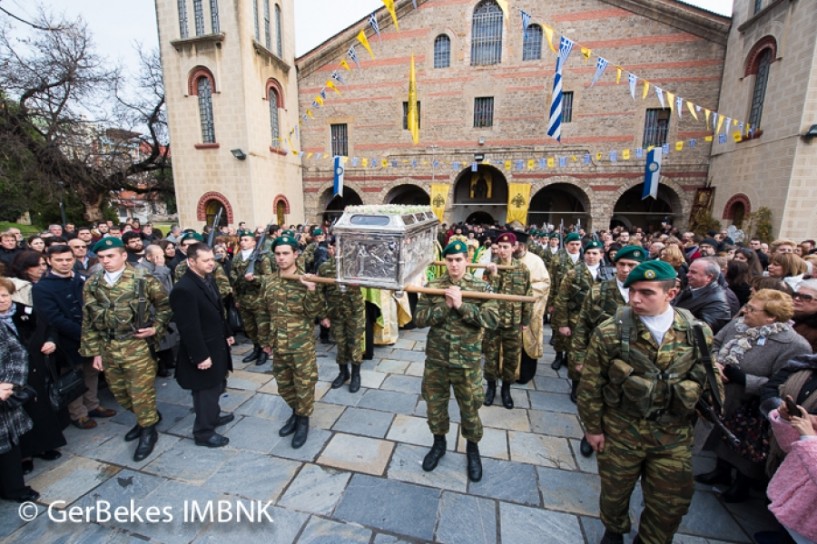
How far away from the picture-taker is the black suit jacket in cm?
336

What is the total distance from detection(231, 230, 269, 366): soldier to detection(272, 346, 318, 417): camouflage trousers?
7.25ft

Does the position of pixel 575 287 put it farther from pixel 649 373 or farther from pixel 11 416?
pixel 11 416

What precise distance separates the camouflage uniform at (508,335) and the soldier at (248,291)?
3718 mm

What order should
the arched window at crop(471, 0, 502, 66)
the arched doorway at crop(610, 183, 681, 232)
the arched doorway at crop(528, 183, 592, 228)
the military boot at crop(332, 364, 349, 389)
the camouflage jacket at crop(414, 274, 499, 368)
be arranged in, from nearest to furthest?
the camouflage jacket at crop(414, 274, 499, 368), the military boot at crop(332, 364, 349, 389), the arched window at crop(471, 0, 502, 66), the arched doorway at crop(610, 183, 681, 232), the arched doorway at crop(528, 183, 592, 228)

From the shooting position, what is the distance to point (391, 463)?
339 cm

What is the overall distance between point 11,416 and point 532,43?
17292 mm

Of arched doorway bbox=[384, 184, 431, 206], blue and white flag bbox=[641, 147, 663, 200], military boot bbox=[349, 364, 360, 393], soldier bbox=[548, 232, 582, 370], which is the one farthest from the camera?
arched doorway bbox=[384, 184, 431, 206]

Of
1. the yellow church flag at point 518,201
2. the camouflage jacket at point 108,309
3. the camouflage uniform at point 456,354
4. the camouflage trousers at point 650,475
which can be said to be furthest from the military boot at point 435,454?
the yellow church flag at point 518,201

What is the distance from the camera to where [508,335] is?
4.39 metres

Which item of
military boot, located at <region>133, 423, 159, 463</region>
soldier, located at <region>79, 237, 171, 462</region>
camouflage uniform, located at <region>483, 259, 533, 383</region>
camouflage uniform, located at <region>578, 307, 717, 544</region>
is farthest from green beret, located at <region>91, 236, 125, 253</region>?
camouflage uniform, located at <region>578, 307, 717, 544</region>

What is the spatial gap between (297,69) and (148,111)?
8.71 meters

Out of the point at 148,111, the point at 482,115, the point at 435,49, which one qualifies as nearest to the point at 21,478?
the point at 482,115

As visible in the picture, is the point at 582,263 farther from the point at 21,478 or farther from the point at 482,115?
the point at 482,115

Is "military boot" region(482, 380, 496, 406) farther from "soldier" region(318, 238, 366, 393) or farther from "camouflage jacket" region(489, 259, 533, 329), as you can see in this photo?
"soldier" region(318, 238, 366, 393)
